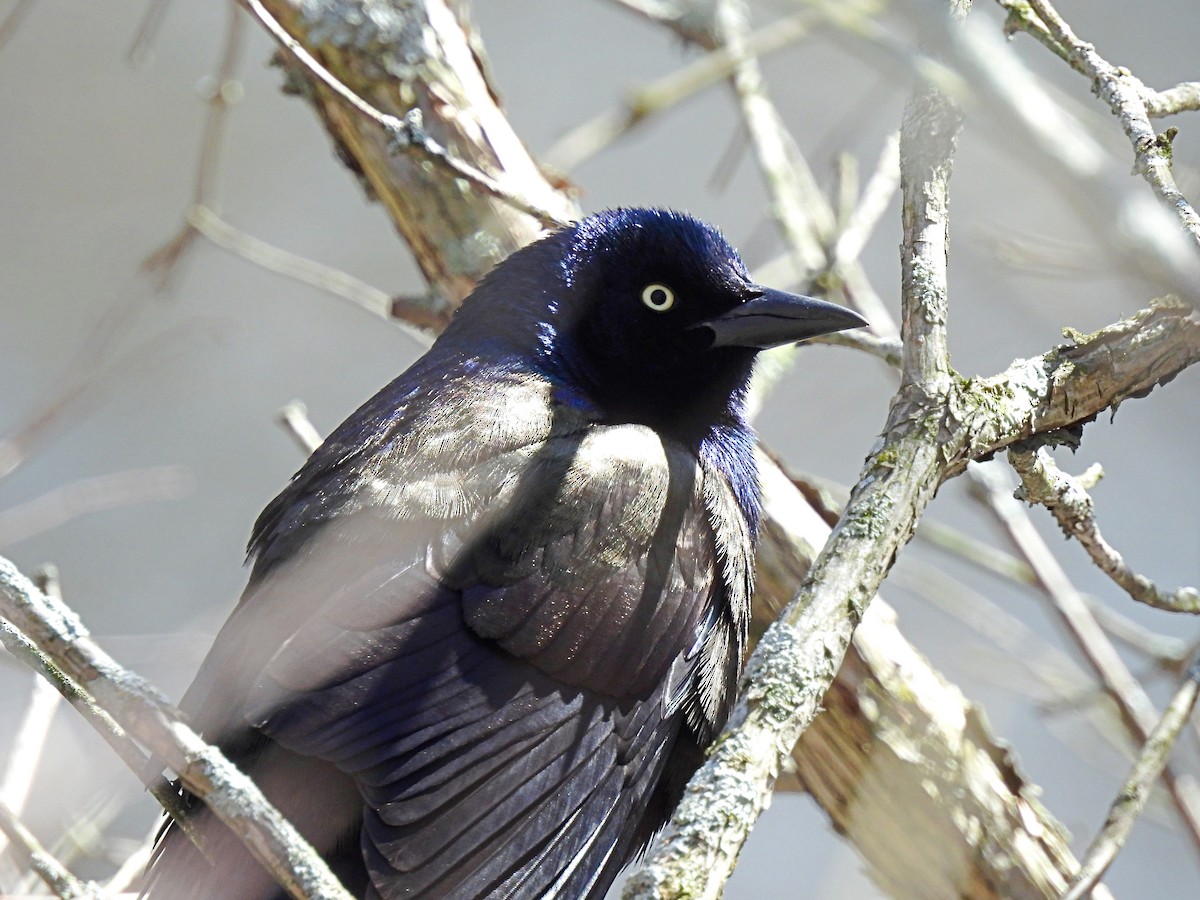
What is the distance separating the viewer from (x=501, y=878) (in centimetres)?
230

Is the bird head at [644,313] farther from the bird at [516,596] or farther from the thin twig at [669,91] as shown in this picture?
the thin twig at [669,91]

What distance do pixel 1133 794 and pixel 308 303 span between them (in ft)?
16.9

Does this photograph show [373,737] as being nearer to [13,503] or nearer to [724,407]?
[724,407]

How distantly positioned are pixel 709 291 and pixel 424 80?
87cm

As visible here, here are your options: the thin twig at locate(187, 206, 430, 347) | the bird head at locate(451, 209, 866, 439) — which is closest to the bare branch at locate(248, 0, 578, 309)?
the bird head at locate(451, 209, 866, 439)

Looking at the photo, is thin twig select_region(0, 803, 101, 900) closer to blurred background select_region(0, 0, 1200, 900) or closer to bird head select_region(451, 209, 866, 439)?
bird head select_region(451, 209, 866, 439)

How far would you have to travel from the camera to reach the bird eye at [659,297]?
313 cm

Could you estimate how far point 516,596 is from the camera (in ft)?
8.20

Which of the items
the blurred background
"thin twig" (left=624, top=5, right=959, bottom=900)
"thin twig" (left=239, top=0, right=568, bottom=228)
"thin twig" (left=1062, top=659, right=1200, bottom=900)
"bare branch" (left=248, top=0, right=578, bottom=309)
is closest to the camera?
"thin twig" (left=624, top=5, right=959, bottom=900)

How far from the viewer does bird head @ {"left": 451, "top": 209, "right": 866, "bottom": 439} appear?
3074 mm

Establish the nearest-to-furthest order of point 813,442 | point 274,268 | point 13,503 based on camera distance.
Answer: point 274,268 < point 813,442 < point 13,503

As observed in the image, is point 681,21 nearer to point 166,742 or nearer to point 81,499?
point 81,499

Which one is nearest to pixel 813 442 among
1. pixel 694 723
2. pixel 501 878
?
pixel 694 723

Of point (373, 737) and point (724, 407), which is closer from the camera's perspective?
point (373, 737)
